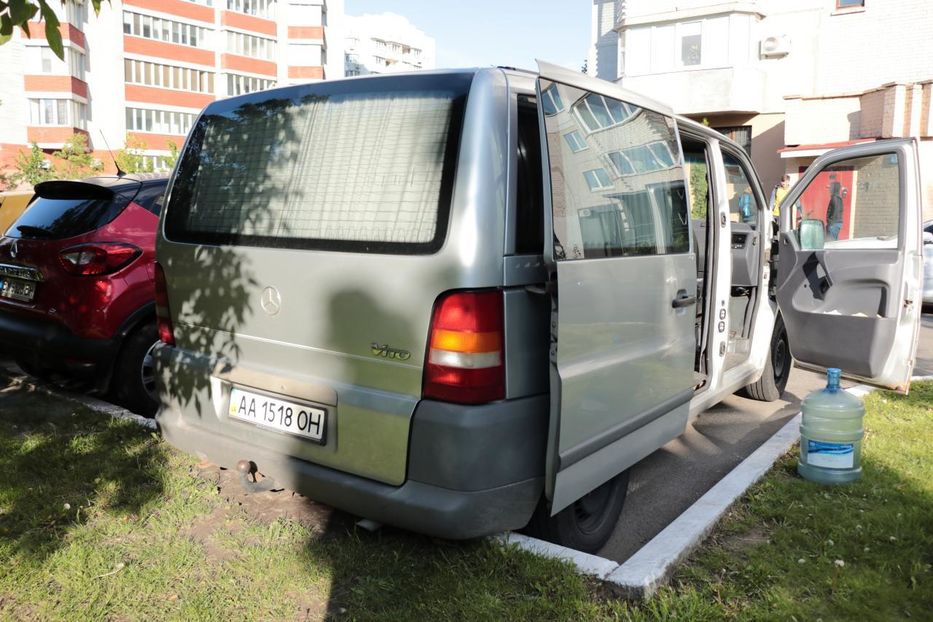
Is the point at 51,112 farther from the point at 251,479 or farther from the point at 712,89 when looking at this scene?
the point at 251,479

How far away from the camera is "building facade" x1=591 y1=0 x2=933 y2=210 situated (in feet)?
83.5

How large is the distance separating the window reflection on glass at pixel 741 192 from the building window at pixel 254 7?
64519mm

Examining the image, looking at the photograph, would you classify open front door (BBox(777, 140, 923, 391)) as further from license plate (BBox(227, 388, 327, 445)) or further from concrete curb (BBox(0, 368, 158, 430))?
concrete curb (BBox(0, 368, 158, 430))

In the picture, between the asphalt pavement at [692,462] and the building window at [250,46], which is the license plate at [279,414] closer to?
the asphalt pavement at [692,462]

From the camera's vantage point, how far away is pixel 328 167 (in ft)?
10.6

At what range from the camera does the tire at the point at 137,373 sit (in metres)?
5.24

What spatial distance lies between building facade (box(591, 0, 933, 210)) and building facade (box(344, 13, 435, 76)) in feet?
291

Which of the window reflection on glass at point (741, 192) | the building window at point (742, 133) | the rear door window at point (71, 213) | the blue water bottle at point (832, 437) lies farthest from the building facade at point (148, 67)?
the blue water bottle at point (832, 437)

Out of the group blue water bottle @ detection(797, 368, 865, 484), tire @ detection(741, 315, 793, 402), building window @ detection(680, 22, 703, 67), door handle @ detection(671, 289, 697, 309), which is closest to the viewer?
door handle @ detection(671, 289, 697, 309)

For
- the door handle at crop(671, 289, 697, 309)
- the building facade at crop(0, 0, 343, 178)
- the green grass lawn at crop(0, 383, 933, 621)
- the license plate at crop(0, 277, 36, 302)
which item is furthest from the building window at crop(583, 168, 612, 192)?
the building facade at crop(0, 0, 343, 178)

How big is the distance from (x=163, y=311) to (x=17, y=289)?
88.1 inches

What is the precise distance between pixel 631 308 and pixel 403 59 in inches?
5175

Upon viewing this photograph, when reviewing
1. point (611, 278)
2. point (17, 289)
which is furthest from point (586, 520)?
point (17, 289)

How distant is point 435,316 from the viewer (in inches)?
114
